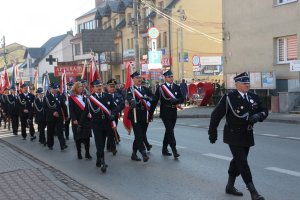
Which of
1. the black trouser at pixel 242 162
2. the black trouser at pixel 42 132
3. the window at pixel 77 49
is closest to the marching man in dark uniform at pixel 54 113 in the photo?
the black trouser at pixel 42 132

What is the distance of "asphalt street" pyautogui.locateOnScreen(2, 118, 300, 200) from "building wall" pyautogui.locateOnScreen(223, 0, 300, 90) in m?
10.6

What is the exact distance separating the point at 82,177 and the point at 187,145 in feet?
13.7

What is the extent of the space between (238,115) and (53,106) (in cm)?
743

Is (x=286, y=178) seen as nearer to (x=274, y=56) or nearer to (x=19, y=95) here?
(x=19, y=95)

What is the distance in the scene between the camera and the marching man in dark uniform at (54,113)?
12383 mm

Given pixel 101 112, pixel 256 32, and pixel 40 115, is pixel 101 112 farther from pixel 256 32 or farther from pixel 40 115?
pixel 256 32

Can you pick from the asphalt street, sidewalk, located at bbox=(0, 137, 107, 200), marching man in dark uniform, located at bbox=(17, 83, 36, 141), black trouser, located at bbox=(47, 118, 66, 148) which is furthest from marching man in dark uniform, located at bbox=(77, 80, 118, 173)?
marching man in dark uniform, located at bbox=(17, 83, 36, 141)

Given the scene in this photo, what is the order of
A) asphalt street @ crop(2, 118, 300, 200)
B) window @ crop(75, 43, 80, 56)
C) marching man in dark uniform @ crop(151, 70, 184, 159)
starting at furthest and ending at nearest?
window @ crop(75, 43, 80, 56) → marching man in dark uniform @ crop(151, 70, 184, 159) → asphalt street @ crop(2, 118, 300, 200)

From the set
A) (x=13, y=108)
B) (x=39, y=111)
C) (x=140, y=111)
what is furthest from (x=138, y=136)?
(x=13, y=108)

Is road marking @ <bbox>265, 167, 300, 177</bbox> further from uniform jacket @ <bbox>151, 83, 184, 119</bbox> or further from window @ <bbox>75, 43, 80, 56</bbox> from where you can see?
window @ <bbox>75, 43, 80, 56</bbox>

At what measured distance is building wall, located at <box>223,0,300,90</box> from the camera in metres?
22.7

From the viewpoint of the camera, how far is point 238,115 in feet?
20.6

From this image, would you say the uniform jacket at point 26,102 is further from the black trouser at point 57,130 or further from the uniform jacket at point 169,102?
the uniform jacket at point 169,102

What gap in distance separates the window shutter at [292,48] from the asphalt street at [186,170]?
10.3 meters
